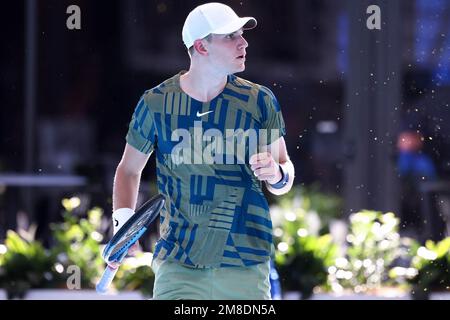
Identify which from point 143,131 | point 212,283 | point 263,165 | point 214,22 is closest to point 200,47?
point 214,22

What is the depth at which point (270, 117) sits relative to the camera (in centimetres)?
388

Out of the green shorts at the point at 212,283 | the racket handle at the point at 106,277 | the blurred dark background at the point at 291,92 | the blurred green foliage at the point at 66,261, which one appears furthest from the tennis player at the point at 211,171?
the blurred green foliage at the point at 66,261

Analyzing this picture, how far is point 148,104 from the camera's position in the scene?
3928 mm

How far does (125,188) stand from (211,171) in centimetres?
37

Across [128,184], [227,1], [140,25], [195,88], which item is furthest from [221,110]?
[140,25]

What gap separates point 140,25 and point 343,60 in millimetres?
1190

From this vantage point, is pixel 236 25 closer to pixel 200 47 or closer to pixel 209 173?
pixel 200 47

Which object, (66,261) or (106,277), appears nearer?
(106,277)

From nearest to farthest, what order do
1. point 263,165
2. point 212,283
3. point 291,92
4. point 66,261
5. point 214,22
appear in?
point 263,165, point 212,283, point 214,22, point 291,92, point 66,261

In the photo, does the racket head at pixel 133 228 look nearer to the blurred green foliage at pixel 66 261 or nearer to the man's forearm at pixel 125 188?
the man's forearm at pixel 125 188

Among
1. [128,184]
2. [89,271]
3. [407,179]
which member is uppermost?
[128,184]

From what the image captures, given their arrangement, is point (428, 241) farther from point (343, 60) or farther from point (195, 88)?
point (195, 88)

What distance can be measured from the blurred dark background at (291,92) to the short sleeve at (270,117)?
7.27 ft

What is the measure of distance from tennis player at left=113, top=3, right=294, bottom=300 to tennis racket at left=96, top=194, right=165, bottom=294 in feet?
0.21
